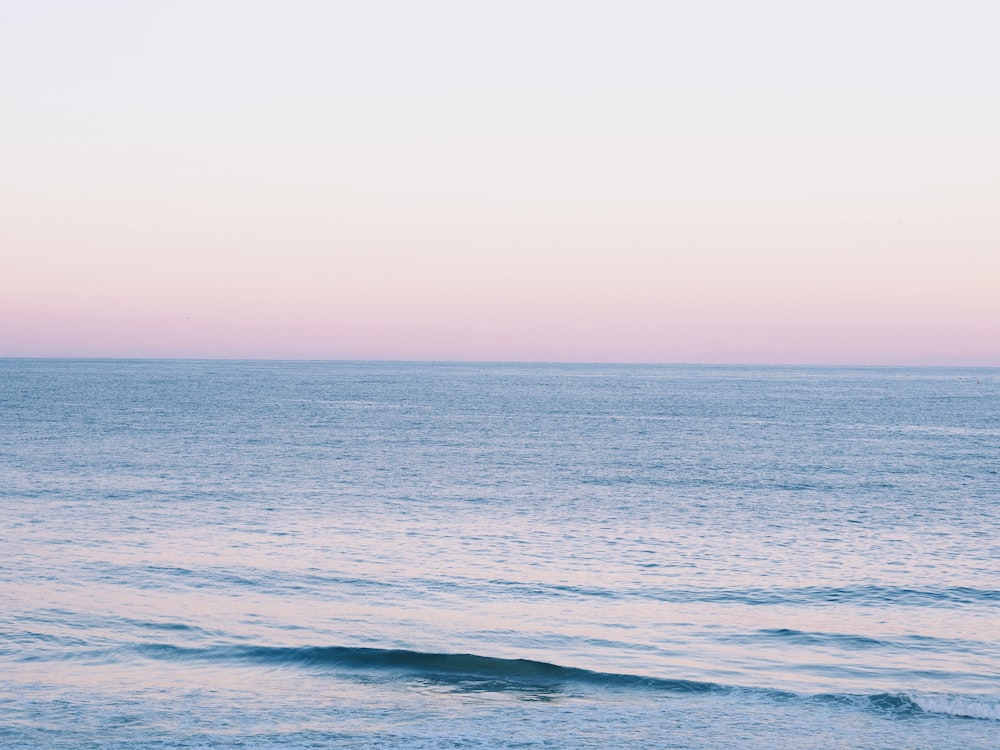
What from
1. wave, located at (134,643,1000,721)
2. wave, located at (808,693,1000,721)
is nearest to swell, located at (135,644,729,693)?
wave, located at (134,643,1000,721)

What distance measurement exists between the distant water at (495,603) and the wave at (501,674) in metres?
0.09

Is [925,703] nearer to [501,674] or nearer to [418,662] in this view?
[501,674]

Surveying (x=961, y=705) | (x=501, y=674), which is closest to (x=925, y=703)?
(x=961, y=705)

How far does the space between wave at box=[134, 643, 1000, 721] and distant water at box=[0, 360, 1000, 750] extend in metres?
0.09

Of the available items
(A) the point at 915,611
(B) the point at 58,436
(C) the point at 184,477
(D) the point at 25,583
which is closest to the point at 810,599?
(A) the point at 915,611

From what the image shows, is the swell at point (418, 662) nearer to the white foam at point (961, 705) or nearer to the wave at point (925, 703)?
the wave at point (925, 703)

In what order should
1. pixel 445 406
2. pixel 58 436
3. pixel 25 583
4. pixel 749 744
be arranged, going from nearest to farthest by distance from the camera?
pixel 749 744
pixel 25 583
pixel 58 436
pixel 445 406

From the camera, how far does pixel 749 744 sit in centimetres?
1952

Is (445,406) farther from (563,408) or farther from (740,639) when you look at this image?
(740,639)

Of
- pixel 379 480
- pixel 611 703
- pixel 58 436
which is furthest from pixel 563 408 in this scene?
pixel 611 703

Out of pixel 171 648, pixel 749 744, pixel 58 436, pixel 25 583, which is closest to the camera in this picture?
pixel 749 744

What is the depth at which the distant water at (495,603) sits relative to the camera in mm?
21016

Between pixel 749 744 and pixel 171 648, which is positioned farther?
pixel 171 648

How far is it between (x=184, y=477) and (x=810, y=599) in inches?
1527
